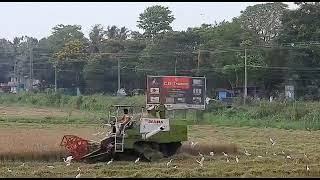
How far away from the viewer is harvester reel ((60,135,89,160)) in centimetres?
1541

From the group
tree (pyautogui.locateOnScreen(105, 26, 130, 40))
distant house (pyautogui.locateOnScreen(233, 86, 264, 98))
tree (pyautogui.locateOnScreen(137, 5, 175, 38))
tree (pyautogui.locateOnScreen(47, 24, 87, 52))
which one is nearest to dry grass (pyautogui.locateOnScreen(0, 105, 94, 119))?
distant house (pyautogui.locateOnScreen(233, 86, 264, 98))

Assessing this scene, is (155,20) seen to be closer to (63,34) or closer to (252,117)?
(63,34)

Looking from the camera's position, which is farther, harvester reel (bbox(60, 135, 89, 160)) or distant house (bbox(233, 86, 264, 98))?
distant house (bbox(233, 86, 264, 98))

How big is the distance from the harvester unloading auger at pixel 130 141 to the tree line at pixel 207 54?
112ft

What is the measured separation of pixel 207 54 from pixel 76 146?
4153cm

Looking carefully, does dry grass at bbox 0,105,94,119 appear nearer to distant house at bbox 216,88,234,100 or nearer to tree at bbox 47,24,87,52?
distant house at bbox 216,88,234,100

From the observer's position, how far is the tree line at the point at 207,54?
50375 mm

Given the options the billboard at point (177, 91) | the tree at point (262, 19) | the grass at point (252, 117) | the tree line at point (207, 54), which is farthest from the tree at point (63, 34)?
the billboard at point (177, 91)

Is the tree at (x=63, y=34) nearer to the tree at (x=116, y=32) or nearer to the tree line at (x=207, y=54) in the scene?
the tree line at (x=207, y=54)

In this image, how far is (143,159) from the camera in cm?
1594

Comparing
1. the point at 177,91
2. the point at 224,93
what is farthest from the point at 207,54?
the point at 177,91

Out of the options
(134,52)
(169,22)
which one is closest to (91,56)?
(134,52)

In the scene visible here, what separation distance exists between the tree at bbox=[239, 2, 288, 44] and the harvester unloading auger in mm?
48945

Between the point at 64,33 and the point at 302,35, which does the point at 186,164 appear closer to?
the point at 302,35
